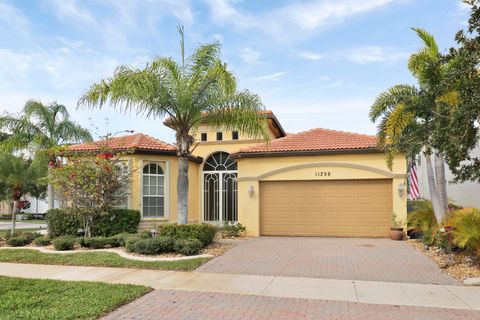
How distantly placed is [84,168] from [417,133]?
35.4 feet

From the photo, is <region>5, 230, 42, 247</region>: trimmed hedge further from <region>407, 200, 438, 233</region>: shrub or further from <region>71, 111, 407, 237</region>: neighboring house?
<region>407, 200, 438, 233</region>: shrub

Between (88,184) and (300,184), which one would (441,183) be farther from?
(88,184)

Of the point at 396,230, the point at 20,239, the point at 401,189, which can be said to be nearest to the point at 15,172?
the point at 20,239

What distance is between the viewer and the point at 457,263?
10109 millimetres

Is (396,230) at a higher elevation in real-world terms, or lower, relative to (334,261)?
higher

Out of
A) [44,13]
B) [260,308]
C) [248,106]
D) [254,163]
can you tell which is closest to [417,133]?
[248,106]

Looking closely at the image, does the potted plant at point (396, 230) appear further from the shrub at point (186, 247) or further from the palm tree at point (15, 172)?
the palm tree at point (15, 172)

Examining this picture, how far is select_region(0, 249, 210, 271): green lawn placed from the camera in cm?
1008

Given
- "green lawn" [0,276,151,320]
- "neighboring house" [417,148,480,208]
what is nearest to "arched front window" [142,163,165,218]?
"green lawn" [0,276,151,320]

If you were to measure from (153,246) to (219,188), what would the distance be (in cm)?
841

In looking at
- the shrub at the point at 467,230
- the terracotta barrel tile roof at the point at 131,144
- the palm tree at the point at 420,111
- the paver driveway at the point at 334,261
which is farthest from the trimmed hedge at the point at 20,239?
the shrub at the point at 467,230

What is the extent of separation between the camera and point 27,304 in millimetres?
6734

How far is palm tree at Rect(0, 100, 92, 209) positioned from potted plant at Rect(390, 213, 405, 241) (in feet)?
43.7

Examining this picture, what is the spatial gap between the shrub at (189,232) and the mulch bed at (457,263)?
6.50m
